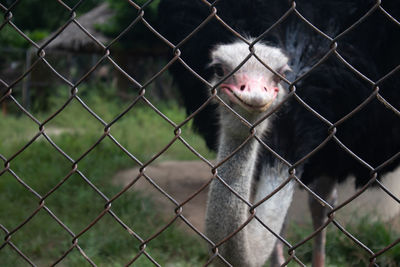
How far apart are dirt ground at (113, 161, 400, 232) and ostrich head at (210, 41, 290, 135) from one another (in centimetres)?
159

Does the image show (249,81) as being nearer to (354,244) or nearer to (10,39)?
(354,244)

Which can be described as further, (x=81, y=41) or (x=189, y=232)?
(x=81, y=41)

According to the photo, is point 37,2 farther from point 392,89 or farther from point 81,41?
point 392,89

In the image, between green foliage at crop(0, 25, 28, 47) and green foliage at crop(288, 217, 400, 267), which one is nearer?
green foliage at crop(288, 217, 400, 267)

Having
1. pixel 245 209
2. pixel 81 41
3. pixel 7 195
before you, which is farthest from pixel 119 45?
pixel 245 209

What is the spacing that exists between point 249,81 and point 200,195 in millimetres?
3195

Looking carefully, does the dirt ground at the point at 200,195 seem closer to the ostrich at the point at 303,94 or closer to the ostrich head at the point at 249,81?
the ostrich at the point at 303,94

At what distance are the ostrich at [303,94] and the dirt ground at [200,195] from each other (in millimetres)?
665

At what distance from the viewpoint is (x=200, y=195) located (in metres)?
4.91

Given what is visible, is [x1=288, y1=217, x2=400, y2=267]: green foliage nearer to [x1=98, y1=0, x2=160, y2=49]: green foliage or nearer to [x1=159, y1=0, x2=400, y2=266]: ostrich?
[x1=159, y1=0, x2=400, y2=266]: ostrich

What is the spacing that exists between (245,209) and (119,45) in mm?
9711

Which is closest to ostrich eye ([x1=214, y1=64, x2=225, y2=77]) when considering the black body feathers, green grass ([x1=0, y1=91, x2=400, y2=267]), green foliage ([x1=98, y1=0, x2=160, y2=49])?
the black body feathers

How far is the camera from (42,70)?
11.3 metres

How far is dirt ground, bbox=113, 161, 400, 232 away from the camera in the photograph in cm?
412
